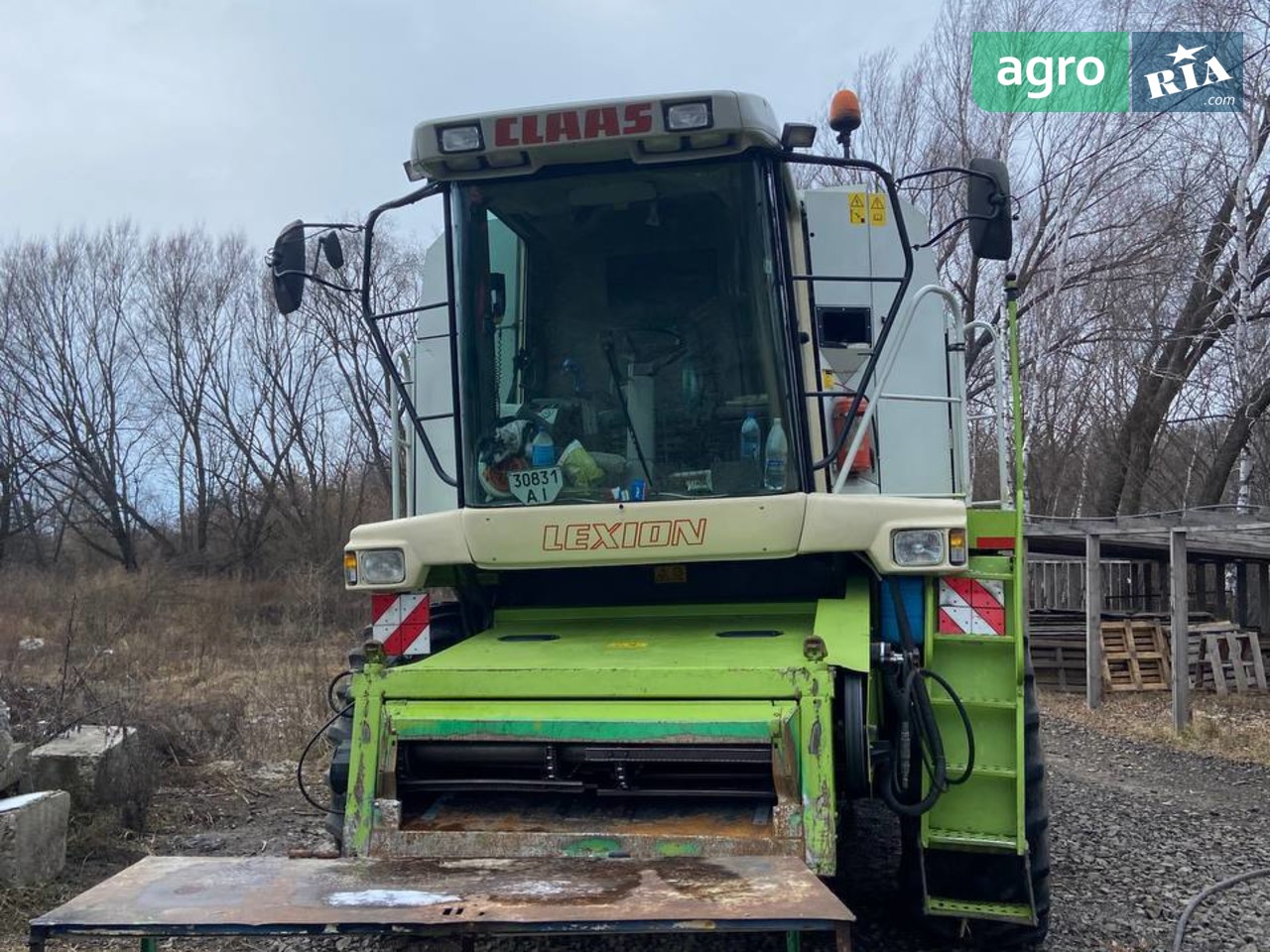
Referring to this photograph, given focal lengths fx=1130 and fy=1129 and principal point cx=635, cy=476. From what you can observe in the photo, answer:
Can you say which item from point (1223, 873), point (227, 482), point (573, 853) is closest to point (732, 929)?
point (573, 853)

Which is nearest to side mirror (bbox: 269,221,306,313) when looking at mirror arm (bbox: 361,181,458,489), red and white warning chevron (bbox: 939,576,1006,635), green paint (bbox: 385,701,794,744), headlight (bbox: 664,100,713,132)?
mirror arm (bbox: 361,181,458,489)

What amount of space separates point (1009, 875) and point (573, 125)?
3212 millimetres

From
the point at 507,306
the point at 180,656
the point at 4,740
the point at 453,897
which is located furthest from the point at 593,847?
the point at 180,656

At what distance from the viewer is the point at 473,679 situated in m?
3.94

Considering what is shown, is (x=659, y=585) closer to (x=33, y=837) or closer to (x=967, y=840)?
(x=967, y=840)

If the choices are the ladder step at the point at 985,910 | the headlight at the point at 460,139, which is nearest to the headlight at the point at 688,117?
the headlight at the point at 460,139

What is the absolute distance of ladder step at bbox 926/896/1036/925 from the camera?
13.4ft

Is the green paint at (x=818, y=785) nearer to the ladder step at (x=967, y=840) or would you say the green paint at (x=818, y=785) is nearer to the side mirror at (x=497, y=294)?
the ladder step at (x=967, y=840)

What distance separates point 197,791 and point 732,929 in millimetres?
5747

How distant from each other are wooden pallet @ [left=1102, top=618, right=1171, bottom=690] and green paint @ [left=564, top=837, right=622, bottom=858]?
13115mm

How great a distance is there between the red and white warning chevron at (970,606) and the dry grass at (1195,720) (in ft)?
24.8

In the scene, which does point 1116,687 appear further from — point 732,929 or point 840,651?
point 732,929

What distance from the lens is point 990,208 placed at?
177 inches

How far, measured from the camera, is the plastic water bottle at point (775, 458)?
428 centimetres
